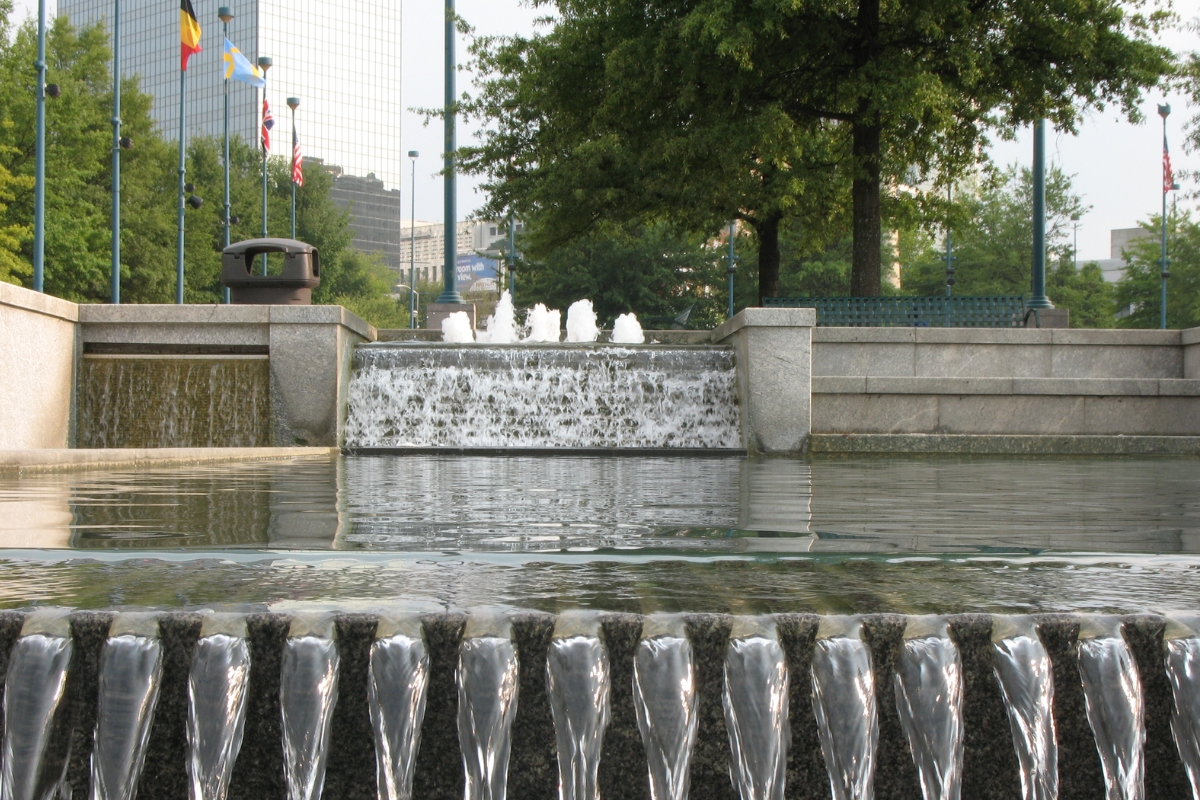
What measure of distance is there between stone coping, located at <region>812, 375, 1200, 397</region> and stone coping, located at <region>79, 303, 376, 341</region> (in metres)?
6.04

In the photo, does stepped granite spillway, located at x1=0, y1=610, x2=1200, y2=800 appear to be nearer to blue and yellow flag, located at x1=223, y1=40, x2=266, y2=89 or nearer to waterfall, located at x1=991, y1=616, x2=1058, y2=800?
waterfall, located at x1=991, y1=616, x2=1058, y2=800

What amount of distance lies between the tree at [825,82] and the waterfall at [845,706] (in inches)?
585

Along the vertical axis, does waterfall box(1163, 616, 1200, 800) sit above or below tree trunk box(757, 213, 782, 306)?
below

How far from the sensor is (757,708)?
1.97 metres

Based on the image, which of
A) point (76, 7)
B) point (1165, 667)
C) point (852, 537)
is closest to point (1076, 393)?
point (852, 537)

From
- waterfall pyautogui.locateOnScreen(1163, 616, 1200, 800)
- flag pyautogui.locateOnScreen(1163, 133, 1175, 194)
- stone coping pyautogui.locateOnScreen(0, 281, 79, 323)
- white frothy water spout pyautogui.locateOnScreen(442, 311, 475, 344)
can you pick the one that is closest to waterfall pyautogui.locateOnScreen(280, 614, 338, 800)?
waterfall pyautogui.locateOnScreen(1163, 616, 1200, 800)

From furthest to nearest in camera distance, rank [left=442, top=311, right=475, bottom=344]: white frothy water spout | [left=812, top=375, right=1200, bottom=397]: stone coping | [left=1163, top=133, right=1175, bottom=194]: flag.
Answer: [left=1163, top=133, right=1175, bottom=194]: flag
[left=442, top=311, right=475, bottom=344]: white frothy water spout
[left=812, top=375, right=1200, bottom=397]: stone coping

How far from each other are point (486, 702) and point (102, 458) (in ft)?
19.2

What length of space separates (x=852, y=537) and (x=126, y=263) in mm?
41788

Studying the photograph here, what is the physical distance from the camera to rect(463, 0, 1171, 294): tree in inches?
669

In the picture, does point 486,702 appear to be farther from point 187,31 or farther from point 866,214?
point 187,31

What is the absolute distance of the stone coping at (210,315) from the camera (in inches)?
496

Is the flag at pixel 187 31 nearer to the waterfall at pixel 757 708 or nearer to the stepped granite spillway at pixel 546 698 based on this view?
the stepped granite spillway at pixel 546 698

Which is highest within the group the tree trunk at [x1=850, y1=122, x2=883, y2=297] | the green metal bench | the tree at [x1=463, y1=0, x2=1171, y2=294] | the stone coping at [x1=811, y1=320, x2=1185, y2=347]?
the tree at [x1=463, y1=0, x2=1171, y2=294]
